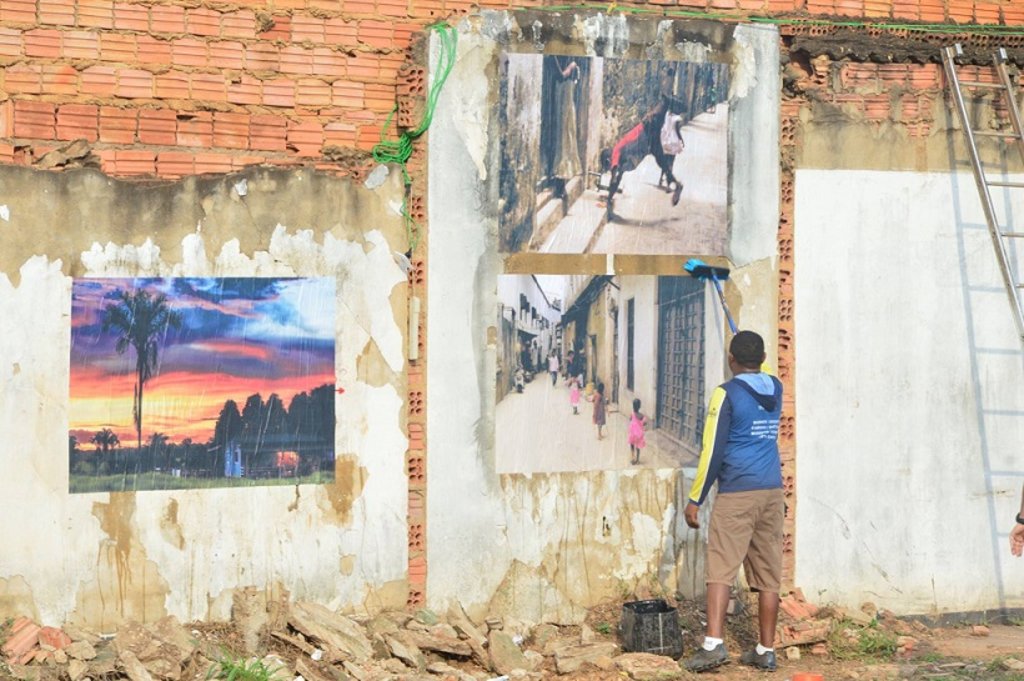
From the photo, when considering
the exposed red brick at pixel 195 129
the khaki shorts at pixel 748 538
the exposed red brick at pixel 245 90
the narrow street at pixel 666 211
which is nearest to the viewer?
the khaki shorts at pixel 748 538

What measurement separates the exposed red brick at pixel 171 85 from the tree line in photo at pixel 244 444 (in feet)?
6.24

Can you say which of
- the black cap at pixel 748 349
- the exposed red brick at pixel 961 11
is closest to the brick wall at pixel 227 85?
the black cap at pixel 748 349

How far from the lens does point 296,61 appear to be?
310 inches

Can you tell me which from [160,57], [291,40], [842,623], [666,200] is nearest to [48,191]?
[160,57]

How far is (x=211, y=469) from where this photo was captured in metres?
7.64

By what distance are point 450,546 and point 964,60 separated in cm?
488

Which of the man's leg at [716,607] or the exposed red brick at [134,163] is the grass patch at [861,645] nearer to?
the man's leg at [716,607]

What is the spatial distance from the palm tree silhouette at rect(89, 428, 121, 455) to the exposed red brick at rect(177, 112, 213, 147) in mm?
1801

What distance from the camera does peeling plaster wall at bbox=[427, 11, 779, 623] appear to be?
7945mm

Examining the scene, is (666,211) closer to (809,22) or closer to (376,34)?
(809,22)

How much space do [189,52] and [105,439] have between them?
7.90ft

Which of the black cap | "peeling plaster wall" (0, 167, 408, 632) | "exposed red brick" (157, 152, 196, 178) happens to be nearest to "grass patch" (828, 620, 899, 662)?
the black cap

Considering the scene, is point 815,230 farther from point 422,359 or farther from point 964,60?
point 422,359

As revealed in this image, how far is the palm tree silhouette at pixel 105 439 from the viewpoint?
24.6ft
